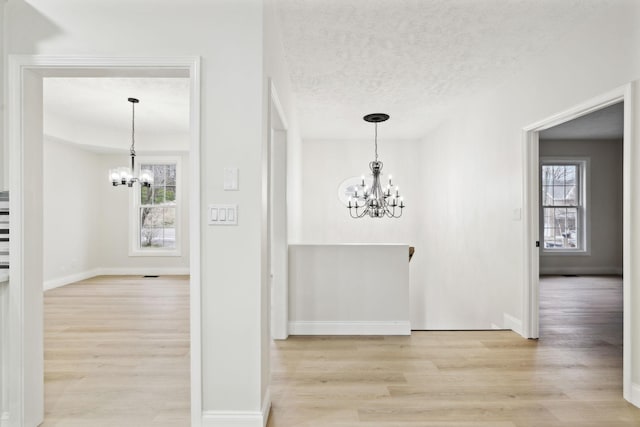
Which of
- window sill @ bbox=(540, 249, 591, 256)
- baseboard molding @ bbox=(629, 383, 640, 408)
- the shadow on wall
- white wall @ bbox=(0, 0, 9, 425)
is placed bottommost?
baseboard molding @ bbox=(629, 383, 640, 408)

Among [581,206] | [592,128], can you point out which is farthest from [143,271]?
[581,206]

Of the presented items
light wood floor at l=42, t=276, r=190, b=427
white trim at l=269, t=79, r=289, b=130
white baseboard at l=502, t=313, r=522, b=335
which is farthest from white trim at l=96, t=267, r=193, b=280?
white baseboard at l=502, t=313, r=522, b=335

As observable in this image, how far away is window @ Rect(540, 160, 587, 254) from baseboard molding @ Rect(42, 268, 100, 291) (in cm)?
922

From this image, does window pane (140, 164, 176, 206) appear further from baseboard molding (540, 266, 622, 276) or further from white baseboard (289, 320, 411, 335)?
baseboard molding (540, 266, 622, 276)

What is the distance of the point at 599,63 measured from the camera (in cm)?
278

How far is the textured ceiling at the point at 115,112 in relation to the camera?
464cm

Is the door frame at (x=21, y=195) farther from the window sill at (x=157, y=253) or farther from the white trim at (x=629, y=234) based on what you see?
the window sill at (x=157, y=253)

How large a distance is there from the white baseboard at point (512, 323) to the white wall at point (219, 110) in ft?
9.39

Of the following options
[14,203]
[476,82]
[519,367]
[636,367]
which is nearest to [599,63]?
[476,82]

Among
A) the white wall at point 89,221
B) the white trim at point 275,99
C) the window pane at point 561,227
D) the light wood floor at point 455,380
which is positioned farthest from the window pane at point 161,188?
the window pane at point 561,227

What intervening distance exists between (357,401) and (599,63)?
2933 millimetres

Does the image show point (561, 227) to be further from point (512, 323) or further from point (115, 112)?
point (115, 112)

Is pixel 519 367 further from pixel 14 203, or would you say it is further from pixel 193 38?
pixel 14 203

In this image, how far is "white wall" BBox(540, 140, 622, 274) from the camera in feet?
25.9
